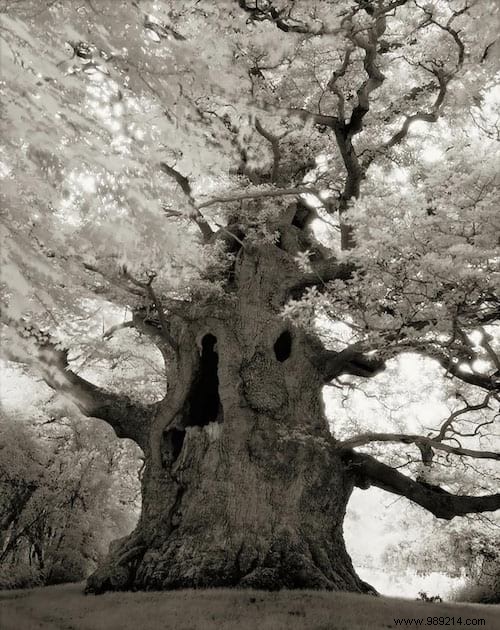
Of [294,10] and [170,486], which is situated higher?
[294,10]

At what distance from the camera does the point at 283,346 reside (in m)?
12.3

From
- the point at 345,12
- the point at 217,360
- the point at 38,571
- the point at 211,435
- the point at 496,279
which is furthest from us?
the point at 38,571

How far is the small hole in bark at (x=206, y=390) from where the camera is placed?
444 inches

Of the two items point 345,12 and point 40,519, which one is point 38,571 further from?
point 345,12

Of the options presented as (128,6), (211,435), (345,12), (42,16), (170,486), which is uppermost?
(345,12)

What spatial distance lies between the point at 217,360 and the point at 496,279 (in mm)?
6330

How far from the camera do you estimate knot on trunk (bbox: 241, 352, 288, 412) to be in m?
10.7

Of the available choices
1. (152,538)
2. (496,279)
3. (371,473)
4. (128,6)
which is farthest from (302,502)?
(128,6)

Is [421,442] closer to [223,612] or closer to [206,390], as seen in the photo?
[223,612]

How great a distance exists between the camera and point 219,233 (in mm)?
12531

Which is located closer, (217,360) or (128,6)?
(128,6)

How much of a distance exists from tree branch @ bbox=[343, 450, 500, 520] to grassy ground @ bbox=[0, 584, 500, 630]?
188 centimetres

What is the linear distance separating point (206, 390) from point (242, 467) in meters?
2.10

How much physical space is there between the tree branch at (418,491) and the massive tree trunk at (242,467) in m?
0.39
